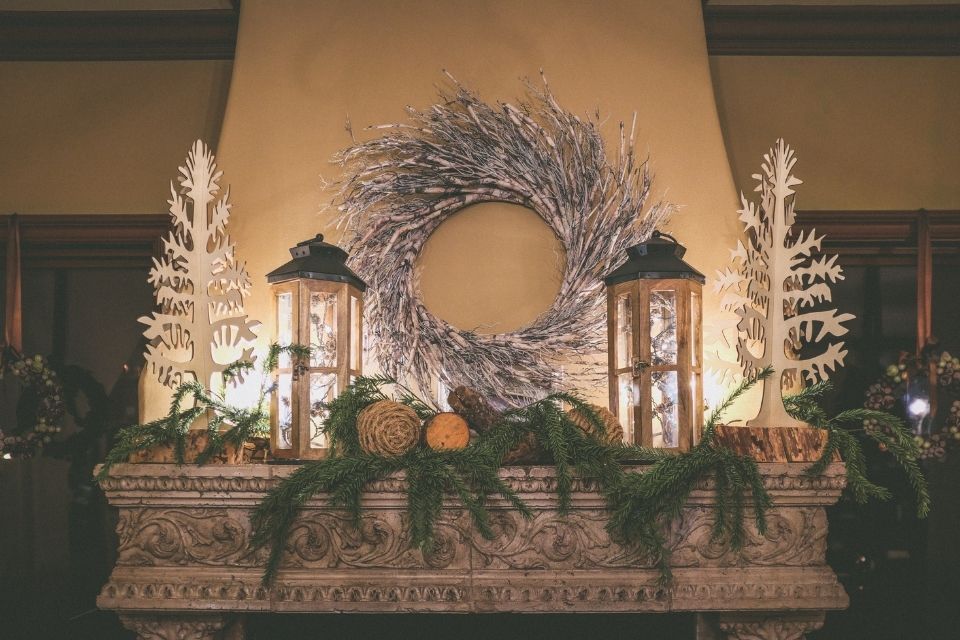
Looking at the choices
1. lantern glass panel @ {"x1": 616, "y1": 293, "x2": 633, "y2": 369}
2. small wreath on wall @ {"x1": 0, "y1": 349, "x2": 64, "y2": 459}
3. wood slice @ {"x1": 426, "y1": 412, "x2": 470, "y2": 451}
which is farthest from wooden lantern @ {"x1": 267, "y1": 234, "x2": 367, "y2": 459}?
small wreath on wall @ {"x1": 0, "y1": 349, "x2": 64, "y2": 459}

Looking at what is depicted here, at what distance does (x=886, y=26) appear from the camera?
3.06 metres

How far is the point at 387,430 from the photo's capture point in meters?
2.13

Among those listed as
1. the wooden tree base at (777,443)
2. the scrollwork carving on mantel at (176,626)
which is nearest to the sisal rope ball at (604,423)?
the wooden tree base at (777,443)

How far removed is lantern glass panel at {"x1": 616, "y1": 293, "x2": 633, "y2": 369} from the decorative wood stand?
39 cm

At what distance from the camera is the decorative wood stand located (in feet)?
7.00

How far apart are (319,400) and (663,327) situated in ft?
3.07

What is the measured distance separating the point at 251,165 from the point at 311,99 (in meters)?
0.29

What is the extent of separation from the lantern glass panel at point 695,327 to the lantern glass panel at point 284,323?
42.1 inches

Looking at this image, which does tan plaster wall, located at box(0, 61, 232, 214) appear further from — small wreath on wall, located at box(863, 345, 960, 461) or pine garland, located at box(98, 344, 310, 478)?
small wreath on wall, located at box(863, 345, 960, 461)

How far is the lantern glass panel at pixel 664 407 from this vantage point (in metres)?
2.22

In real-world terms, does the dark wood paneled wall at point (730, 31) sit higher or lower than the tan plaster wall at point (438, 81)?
higher

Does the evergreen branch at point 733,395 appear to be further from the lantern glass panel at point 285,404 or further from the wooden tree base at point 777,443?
the lantern glass panel at point 285,404

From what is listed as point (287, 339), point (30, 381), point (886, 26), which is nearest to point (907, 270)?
point (886, 26)

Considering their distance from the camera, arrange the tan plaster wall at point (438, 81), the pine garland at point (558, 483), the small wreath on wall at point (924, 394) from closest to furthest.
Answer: the pine garland at point (558, 483) < the tan plaster wall at point (438, 81) < the small wreath on wall at point (924, 394)
